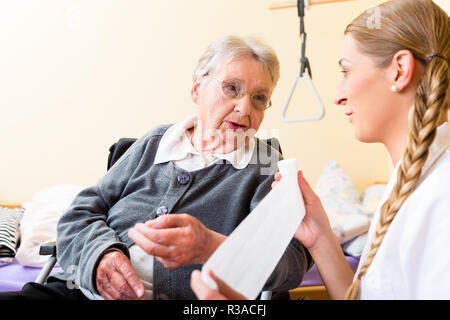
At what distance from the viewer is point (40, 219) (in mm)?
1591

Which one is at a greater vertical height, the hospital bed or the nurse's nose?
the nurse's nose

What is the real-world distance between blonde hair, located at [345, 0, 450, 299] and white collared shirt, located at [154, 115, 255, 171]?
0.32 meters

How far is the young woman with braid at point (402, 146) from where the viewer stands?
54 cm

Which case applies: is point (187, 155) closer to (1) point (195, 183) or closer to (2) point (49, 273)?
(1) point (195, 183)

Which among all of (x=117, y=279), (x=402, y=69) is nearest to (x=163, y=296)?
(x=117, y=279)

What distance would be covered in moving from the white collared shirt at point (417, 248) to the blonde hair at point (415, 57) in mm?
13

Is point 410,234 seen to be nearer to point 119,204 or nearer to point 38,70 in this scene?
point 119,204

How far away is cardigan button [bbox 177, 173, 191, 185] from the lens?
84cm

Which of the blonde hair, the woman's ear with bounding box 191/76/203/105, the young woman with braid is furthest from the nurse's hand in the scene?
the woman's ear with bounding box 191/76/203/105

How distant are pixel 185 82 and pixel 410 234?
1.42 metres

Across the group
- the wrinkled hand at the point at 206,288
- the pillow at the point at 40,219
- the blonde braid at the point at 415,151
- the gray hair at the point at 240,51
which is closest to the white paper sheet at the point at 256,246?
the wrinkled hand at the point at 206,288

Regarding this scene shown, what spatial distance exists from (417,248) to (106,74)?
1.61 m

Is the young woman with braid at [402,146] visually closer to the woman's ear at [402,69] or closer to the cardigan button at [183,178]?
the woman's ear at [402,69]

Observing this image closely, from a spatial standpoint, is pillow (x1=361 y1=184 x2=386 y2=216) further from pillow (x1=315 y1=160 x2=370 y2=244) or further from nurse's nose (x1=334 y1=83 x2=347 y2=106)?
nurse's nose (x1=334 y1=83 x2=347 y2=106)
